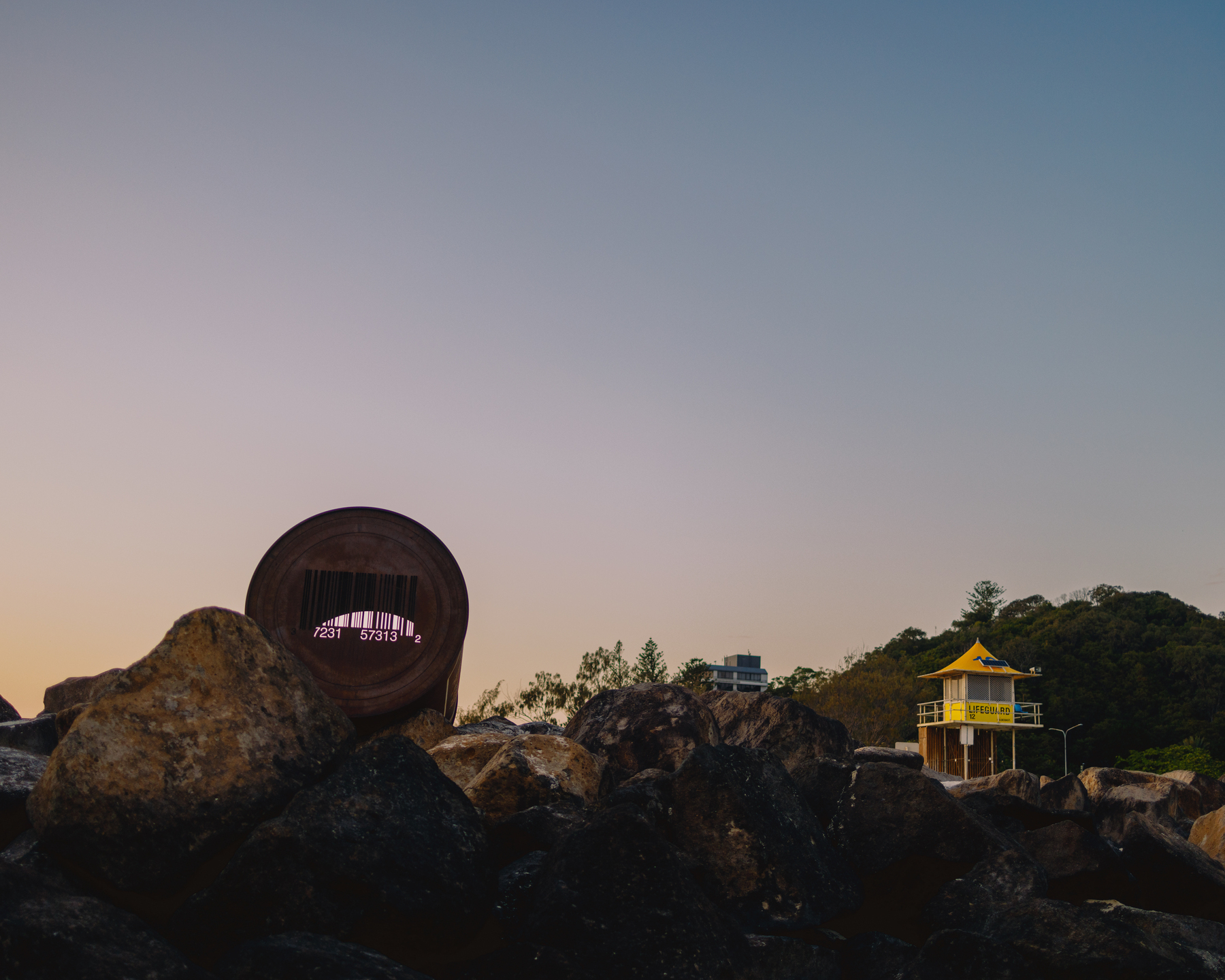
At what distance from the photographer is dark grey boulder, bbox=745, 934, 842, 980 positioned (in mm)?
3795

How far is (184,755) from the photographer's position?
3984 millimetres

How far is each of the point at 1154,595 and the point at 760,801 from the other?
272 feet

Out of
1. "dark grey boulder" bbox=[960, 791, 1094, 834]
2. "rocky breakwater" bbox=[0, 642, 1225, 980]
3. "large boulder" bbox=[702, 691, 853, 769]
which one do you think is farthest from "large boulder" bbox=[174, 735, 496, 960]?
"dark grey boulder" bbox=[960, 791, 1094, 834]

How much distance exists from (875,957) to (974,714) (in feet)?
129

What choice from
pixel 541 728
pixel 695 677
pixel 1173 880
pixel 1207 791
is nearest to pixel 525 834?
pixel 541 728

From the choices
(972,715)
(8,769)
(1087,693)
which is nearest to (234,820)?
(8,769)

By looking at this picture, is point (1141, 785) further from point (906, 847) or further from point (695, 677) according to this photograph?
point (695, 677)

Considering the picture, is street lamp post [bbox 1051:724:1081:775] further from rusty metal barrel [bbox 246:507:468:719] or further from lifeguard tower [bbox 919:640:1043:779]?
rusty metal barrel [bbox 246:507:468:719]

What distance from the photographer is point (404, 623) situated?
20.1 feet

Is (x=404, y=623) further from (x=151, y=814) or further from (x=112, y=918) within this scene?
(x=112, y=918)

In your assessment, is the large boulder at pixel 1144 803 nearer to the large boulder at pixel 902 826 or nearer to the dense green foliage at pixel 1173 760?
the large boulder at pixel 902 826

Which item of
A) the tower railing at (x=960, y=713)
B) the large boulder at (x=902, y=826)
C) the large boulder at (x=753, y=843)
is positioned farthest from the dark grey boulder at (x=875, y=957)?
the tower railing at (x=960, y=713)

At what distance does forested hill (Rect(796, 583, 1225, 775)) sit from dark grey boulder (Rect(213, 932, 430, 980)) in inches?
1976

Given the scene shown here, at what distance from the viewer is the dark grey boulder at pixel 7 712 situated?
7.04 meters
